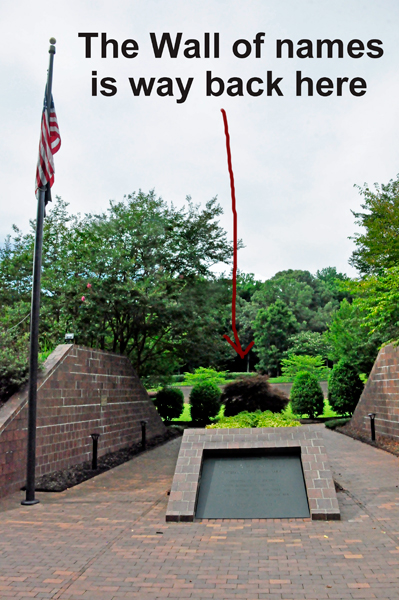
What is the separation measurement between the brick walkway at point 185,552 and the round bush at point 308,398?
15.8m

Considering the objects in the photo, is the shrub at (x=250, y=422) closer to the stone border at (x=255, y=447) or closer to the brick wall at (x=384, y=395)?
the stone border at (x=255, y=447)

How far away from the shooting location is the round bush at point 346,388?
22812 mm

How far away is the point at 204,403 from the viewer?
22984 mm

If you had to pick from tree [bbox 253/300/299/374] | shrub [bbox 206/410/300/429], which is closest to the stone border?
shrub [bbox 206/410/300/429]

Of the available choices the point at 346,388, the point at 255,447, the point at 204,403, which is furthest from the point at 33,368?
the point at 346,388

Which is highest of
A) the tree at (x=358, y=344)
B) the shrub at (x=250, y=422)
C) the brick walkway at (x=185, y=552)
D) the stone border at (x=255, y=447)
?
the tree at (x=358, y=344)

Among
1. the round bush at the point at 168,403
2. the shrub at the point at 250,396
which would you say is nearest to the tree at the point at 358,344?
the shrub at the point at 250,396

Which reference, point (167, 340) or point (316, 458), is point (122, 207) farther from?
point (316, 458)

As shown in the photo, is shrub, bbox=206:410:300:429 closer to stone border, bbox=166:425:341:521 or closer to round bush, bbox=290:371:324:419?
stone border, bbox=166:425:341:521

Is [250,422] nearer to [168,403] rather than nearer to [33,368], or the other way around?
[33,368]

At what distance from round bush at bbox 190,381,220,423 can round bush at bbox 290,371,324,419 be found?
408 cm

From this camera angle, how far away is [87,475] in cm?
1066

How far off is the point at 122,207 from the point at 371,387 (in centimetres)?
1005

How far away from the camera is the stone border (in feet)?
23.2
